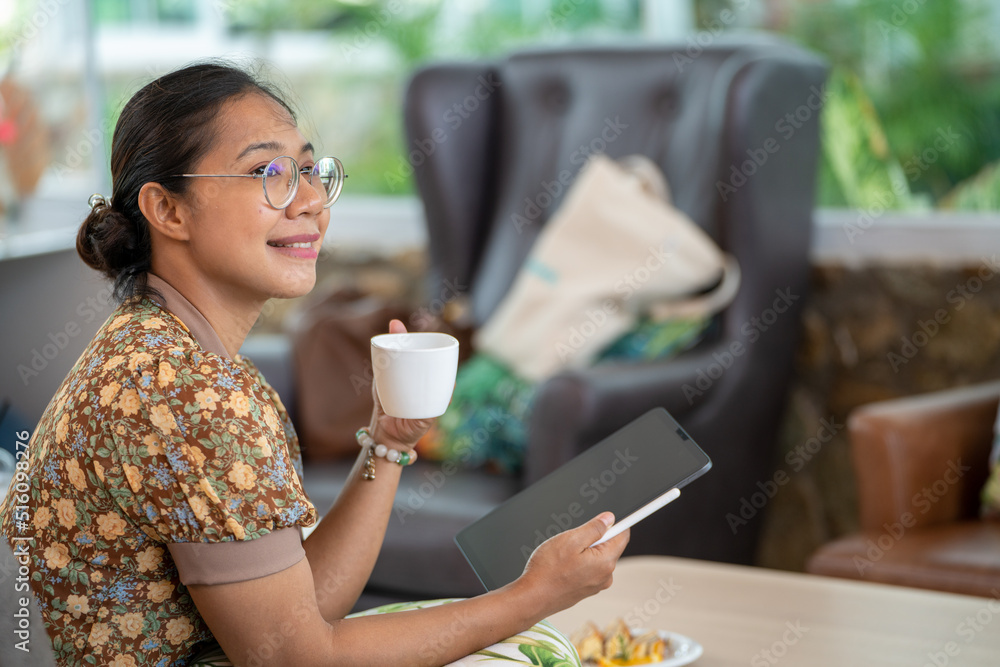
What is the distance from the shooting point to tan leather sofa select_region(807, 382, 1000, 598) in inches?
67.1

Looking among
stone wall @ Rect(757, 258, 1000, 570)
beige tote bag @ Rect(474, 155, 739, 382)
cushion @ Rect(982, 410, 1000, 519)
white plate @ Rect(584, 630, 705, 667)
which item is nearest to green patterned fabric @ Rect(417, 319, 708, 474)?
beige tote bag @ Rect(474, 155, 739, 382)

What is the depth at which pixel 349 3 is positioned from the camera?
322 centimetres

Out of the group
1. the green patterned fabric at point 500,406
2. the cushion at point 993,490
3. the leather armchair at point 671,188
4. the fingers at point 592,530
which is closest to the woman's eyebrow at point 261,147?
the fingers at point 592,530

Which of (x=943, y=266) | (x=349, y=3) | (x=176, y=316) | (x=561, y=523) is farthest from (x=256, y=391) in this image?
(x=349, y=3)

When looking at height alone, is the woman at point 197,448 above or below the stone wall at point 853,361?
above

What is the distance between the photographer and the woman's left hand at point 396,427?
1.15 meters

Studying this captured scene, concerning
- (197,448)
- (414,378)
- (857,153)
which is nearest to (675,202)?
(857,153)

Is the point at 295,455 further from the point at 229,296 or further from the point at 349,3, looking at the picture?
the point at 349,3

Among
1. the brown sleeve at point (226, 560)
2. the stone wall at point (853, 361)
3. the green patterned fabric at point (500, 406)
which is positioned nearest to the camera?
the brown sleeve at point (226, 560)

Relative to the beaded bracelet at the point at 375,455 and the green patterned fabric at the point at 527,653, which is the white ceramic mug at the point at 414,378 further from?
the green patterned fabric at the point at 527,653

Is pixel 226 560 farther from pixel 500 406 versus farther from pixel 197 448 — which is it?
pixel 500 406

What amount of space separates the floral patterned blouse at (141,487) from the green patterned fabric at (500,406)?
1.20m

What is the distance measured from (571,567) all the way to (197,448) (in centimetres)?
35

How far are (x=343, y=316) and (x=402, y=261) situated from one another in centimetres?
72
